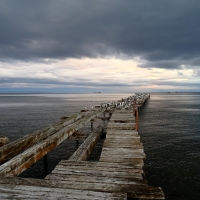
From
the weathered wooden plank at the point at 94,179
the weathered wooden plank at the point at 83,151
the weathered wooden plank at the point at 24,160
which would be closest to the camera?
the weathered wooden plank at the point at 24,160

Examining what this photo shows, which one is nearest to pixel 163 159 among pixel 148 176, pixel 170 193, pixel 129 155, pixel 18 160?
pixel 148 176

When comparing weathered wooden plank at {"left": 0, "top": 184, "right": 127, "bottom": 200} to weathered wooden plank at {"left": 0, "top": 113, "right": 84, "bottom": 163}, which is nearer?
weathered wooden plank at {"left": 0, "top": 184, "right": 127, "bottom": 200}

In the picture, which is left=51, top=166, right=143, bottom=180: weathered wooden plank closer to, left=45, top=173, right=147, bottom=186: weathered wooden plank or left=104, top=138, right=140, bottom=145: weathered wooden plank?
left=45, top=173, right=147, bottom=186: weathered wooden plank

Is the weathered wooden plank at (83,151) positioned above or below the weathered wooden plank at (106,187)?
below

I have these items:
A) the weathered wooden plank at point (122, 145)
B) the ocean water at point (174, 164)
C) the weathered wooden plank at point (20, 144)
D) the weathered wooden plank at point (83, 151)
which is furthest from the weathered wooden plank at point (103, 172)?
the ocean water at point (174, 164)

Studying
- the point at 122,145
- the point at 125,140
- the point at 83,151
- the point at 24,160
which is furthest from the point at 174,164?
the point at 24,160

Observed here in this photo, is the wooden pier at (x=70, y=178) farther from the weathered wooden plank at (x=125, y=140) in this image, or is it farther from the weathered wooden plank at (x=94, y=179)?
the weathered wooden plank at (x=125, y=140)

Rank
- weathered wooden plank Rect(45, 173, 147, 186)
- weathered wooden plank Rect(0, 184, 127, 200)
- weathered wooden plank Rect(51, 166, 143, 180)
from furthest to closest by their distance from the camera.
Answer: weathered wooden plank Rect(51, 166, 143, 180), weathered wooden plank Rect(45, 173, 147, 186), weathered wooden plank Rect(0, 184, 127, 200)

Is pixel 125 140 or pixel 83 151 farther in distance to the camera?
pixel 83 151

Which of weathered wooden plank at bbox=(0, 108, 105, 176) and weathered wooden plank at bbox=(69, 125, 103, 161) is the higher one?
weathered wooden plank at bbox=(0, 108, 105, 176)

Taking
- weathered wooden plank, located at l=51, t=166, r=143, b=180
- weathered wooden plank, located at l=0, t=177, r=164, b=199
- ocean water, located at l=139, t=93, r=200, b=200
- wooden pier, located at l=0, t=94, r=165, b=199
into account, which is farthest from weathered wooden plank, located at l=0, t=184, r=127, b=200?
ocean water, located at l=139, t=93, r=200, b=200

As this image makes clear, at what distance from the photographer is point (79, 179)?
189 inches

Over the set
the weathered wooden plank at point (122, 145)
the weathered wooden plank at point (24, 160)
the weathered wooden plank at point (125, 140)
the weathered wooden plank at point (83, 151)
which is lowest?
the weathered wooden plank at point (83, 151)

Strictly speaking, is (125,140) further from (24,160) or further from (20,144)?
(24,160)
